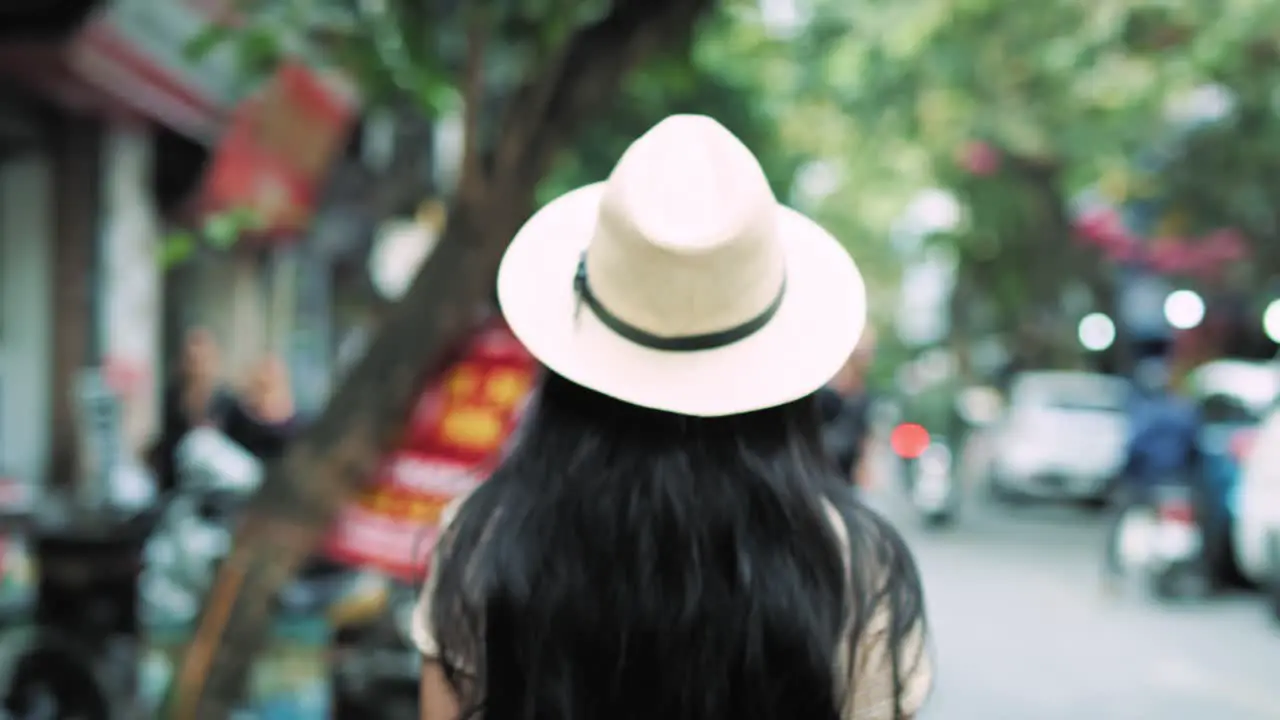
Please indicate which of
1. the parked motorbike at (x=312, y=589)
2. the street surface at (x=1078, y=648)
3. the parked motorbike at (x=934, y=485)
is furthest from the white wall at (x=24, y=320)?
the parked motorbike at (x=934, y=485)

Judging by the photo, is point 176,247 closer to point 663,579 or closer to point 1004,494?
point 663,579

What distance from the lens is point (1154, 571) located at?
10.8m

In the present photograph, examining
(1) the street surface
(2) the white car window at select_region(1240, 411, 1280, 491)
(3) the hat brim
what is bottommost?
(1) the street surface

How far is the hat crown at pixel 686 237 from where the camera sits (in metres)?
1.75

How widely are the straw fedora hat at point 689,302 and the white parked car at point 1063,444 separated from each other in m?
17.3

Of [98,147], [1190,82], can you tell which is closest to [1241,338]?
[1190,82]

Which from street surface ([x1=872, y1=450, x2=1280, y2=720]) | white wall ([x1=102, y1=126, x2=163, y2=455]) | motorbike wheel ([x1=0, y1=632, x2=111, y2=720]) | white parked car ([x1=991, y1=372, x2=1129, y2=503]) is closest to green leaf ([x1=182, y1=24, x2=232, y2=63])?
motorbike wheel ([x1=0, y1=632, x2=111, y2=720])

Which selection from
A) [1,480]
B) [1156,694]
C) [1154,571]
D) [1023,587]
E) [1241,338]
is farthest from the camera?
[1241,338]

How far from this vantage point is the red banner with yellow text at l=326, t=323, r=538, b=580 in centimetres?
415

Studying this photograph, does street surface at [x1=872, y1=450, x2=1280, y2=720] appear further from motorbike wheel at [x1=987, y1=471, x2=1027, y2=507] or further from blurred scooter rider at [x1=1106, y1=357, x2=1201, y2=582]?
motorbike wheel at [x1=987, y1=471, x2=1027, y2=507]

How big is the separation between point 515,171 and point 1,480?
20.4 ft

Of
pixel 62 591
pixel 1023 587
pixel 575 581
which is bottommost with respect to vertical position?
pixel 1023 587

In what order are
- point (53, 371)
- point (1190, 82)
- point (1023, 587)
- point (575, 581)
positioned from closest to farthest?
point (575, 581) → point (53, 371) → point (1023, 587) → point (1190, 82)

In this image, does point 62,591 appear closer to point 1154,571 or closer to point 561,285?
point 561,285
